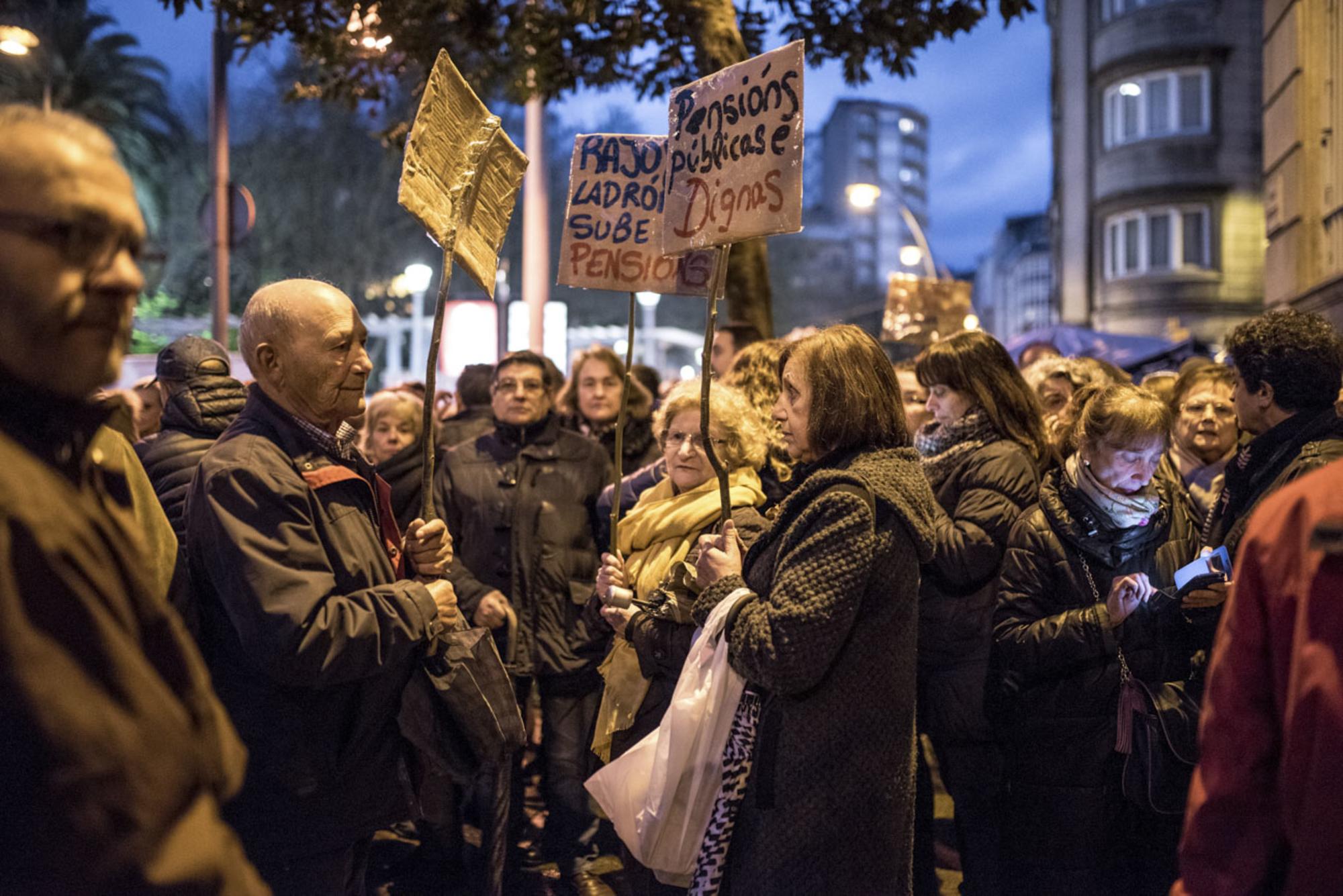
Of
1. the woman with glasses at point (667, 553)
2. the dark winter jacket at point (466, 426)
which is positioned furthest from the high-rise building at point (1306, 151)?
the woman with glasses at point (667, 553)

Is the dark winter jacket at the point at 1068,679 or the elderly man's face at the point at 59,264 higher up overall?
the elderly man's face at the point at 59,264

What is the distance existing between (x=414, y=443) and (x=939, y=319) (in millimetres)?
5939

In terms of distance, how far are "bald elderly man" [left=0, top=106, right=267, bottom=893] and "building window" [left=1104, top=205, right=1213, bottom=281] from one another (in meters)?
31.6

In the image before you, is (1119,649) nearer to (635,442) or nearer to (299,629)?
(299,629)

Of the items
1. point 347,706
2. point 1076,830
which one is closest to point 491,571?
point 347,706

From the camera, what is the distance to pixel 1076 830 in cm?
397

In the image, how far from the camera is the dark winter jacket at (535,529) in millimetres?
5453

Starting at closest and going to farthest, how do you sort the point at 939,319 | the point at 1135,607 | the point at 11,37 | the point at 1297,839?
the point at 1297,839, the point at 1135,607, the point at 939,319, the point at 11,37

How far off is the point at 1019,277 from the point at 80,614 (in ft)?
276

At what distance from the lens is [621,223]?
4895mm

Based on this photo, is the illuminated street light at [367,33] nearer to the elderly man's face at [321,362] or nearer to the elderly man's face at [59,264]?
the elderly man's face at [321,362]

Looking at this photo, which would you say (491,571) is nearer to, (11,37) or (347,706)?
(347,706)

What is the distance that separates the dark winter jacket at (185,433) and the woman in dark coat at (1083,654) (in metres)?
2.88

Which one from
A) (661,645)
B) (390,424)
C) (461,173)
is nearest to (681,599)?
(661,645)
